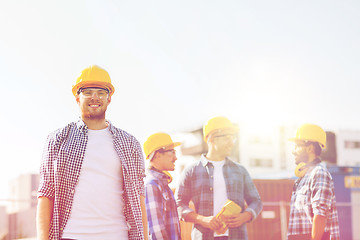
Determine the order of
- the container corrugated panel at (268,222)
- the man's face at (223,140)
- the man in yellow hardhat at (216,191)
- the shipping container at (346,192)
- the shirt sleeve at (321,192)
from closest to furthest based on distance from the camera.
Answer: the shirt sleeve at (321,192) < the man in yellow hardhat at (216,191) < the man's face at (223,140) < the container corrugated panel at (268,222) < the shipping container at (346,192)

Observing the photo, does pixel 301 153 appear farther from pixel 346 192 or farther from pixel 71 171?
pixel 346 192

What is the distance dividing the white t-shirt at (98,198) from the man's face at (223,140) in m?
2.37

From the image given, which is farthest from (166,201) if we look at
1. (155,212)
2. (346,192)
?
(346,192)

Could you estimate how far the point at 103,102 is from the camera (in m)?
3.29

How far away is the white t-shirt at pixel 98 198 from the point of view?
3.02 meters

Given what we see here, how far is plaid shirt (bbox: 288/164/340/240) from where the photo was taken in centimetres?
477

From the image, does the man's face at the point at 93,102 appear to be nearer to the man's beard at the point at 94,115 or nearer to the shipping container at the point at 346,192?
the man's beard at the point at 94,115

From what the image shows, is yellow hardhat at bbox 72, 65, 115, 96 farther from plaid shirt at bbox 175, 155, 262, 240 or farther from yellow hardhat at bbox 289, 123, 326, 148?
yellow hardhat at bbox 289, 123, 326, 148

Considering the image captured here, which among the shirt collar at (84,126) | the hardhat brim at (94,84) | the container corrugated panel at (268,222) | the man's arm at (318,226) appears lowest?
the container corrugated panel at (268,222)

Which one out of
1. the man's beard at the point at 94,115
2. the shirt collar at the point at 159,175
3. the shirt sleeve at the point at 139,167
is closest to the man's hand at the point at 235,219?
the shirt collar at the point at 159,175

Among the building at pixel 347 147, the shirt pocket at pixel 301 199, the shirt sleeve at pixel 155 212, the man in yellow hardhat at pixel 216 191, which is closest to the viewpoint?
the shirt sleeve at pixel 155 212

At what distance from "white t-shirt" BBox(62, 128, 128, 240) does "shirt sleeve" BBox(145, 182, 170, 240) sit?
59.4 inches

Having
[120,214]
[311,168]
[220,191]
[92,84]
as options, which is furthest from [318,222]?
[92,84]

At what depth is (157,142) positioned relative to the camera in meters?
5.18
